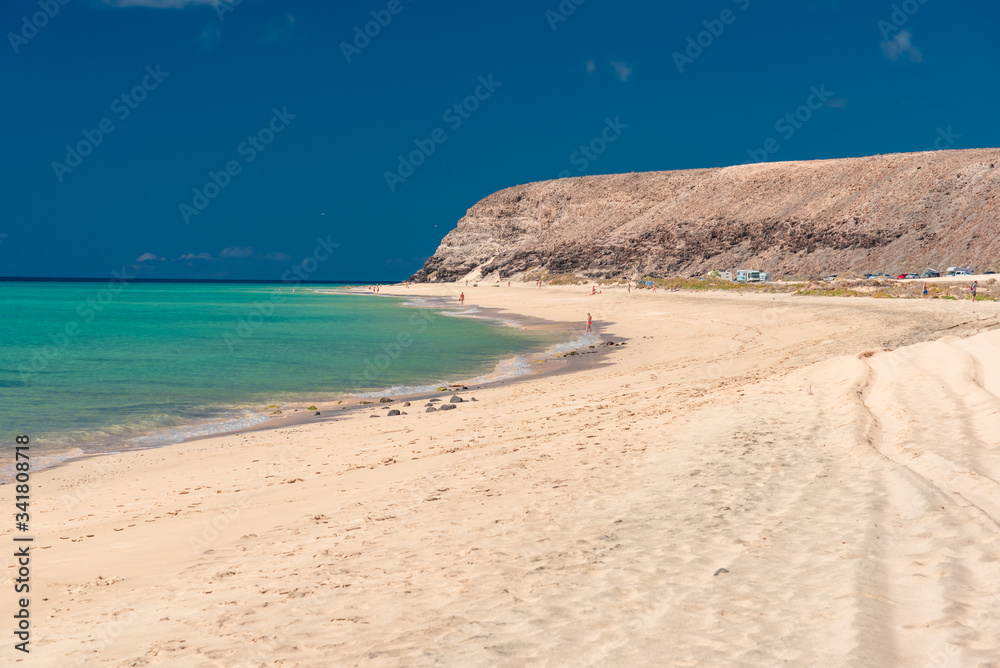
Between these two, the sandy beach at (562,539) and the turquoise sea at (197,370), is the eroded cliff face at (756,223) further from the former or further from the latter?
the sandy beach at (562,539)

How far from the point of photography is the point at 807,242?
271 ft

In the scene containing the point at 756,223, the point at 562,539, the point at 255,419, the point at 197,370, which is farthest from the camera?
the point at 756,223

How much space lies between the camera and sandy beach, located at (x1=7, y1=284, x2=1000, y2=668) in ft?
13.1

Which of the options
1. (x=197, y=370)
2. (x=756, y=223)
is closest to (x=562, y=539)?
(x=197, y=370)

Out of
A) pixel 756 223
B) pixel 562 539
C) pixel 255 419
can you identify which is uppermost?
pixel 756 223

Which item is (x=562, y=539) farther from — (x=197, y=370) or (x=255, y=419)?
(x=197, y=370)

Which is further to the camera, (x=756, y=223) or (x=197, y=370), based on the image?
(x=756, y=223)

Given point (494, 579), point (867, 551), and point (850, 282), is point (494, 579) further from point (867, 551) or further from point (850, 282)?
point (850, 282)

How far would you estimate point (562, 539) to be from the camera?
5562mm

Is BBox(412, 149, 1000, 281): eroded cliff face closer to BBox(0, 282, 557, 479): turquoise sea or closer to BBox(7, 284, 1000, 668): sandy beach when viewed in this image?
BBox(0, 282, 557, 479): turquoise sea

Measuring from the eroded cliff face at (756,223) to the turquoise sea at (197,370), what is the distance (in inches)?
2216

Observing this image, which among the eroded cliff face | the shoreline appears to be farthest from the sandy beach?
the eroded cliff face

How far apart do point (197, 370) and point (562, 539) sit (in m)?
18.9

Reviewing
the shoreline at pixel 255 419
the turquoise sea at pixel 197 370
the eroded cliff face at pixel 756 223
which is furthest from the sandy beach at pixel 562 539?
the eroded cliff face at pixel 756 223
